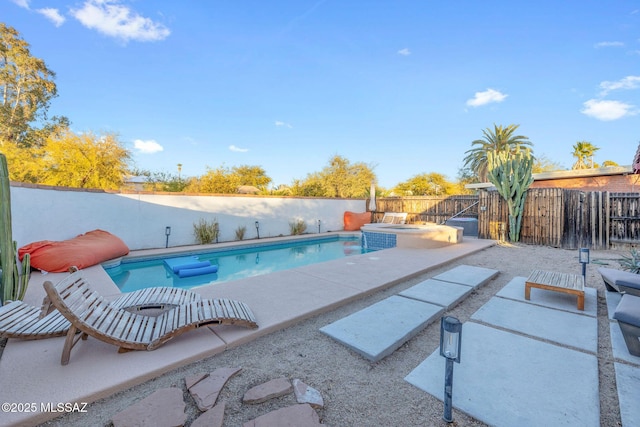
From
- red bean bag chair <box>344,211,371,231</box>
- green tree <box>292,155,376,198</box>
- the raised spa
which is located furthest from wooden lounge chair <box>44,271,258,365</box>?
green tree <box>292,155,376,198</box>

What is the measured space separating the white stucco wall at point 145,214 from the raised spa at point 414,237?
14.7ft

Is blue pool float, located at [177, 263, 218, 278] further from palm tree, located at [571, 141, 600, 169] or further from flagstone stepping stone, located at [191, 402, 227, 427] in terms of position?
palm tree, located at [571, 141, 600, 169]

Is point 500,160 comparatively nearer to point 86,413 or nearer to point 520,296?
point 520,296

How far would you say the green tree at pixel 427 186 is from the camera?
26.6 meters

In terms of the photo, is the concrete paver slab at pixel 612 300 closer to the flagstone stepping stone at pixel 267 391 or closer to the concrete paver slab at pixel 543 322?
the concrete paver slab at pixel 543 322

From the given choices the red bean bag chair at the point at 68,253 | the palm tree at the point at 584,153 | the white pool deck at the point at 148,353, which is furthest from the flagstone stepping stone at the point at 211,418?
the palm tree at the point at 584,153

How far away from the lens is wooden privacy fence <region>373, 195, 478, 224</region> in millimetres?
11570

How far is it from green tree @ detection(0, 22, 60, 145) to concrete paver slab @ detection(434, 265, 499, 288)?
2543cm

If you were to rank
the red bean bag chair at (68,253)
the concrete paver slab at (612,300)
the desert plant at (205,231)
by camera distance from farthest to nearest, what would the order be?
the desert plant at (205,231), the red bean bag chair at (68,253), the concrete paver slab at (612,300)

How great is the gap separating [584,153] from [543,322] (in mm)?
27959

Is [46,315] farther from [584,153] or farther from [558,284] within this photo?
[584,153]

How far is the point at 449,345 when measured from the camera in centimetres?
153

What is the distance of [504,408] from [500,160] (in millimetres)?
9003

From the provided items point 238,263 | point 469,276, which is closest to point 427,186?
point 238,263
